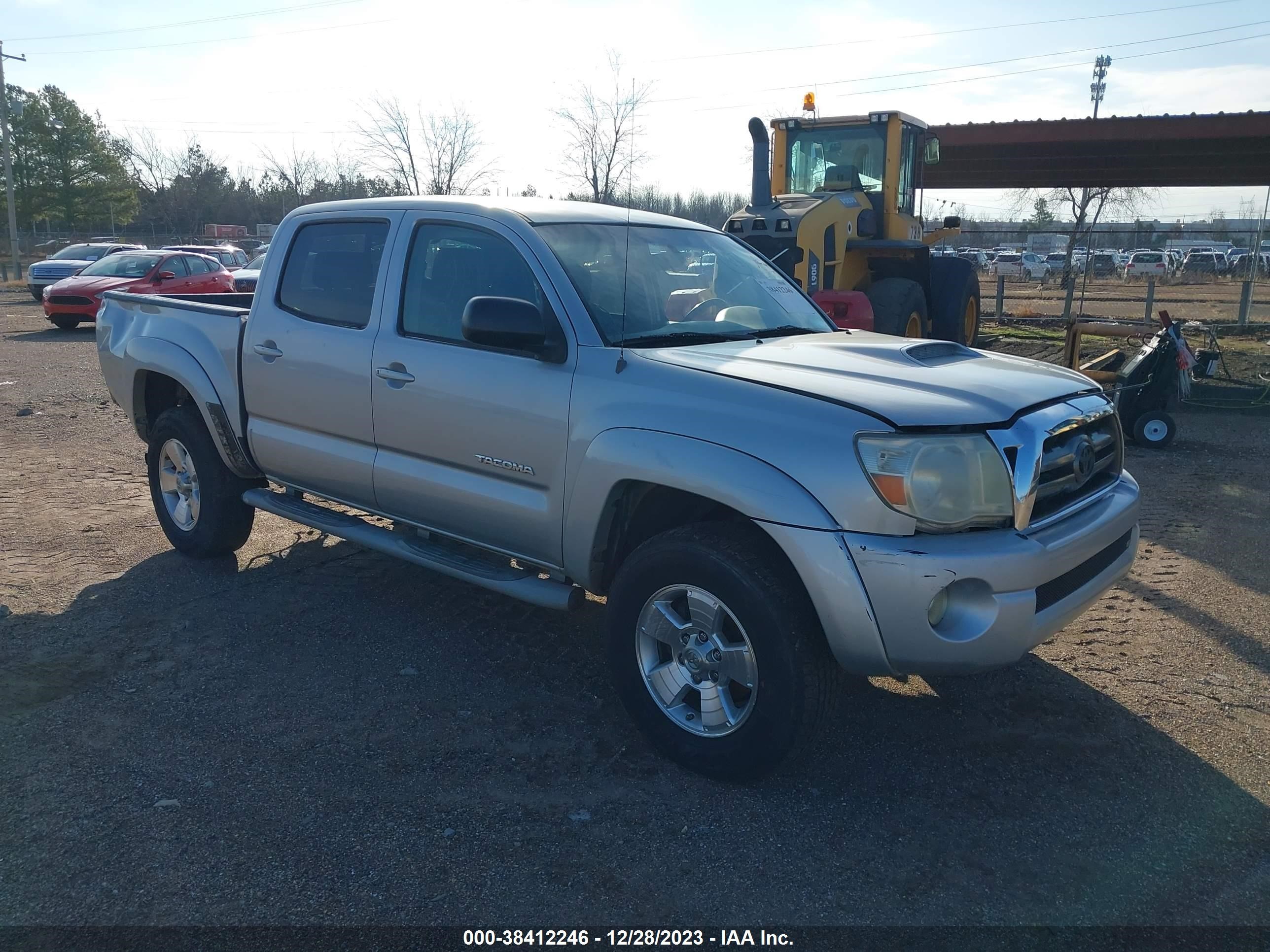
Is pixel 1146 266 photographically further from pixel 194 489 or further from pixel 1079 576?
pixel 194 489

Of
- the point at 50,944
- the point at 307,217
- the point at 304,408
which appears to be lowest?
the point at 50,944

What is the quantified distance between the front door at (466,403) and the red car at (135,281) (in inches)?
620

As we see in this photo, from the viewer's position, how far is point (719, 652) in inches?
136

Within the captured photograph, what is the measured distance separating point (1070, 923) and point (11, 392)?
12556 mm

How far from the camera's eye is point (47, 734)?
3.87m

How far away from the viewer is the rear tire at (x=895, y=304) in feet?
33.6

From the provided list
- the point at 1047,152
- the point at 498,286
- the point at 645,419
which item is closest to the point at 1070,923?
the point at 645,419

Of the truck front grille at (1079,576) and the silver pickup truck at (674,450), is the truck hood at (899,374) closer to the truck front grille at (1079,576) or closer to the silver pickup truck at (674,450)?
the silver pickup truck at (674,450)

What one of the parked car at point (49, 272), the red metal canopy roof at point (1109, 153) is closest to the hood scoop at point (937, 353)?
the red metal canopy roof at point (1109, 153)

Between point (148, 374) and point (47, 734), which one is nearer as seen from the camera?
point (47, 734)

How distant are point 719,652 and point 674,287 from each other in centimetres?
173

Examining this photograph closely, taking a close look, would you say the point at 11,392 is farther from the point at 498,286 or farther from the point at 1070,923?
the point at 1070,923

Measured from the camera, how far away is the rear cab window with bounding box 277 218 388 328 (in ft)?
15.5

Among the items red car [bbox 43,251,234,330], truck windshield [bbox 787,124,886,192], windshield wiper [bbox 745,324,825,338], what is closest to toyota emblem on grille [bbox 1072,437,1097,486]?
windshield wiper [bbox 745,324,825,338]
